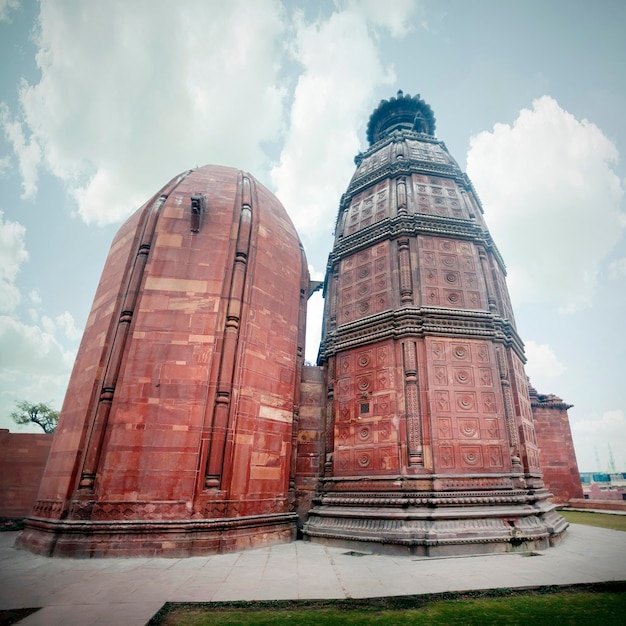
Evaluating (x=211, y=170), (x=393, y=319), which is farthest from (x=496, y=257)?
(x=211, y=170)

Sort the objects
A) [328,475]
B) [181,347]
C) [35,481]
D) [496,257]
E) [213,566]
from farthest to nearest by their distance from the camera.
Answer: [496,257] < [35,481] < [328,475] < [181,347] < [213,566]

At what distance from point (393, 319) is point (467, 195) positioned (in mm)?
7629

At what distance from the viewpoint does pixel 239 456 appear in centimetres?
1057

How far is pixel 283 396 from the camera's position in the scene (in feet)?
41.3

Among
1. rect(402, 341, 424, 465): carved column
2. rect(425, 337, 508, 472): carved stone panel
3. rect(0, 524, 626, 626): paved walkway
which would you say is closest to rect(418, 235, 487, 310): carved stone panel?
rect(425, 337, 508, 472): carved stone panel

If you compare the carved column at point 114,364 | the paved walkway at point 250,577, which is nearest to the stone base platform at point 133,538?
the paved walkway at point 250,577

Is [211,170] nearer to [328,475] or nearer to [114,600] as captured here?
[328,475]

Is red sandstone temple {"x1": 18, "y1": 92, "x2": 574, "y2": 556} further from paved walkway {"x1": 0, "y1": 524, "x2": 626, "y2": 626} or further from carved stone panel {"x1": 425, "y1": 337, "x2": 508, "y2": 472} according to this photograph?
paved walkway {"x1": 0, "y1": 524, "x2": 626, "y2": 626}

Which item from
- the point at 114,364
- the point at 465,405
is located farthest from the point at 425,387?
the point at 114,364

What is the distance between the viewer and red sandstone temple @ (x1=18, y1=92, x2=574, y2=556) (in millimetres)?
9523

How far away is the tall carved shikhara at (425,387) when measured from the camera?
33.3ft

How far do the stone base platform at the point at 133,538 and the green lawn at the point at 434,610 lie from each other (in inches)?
160

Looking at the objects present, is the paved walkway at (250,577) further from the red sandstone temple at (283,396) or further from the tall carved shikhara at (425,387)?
the tall carved shikhara at (425,387)

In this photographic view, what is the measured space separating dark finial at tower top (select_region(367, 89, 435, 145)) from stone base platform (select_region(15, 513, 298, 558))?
892 inches
